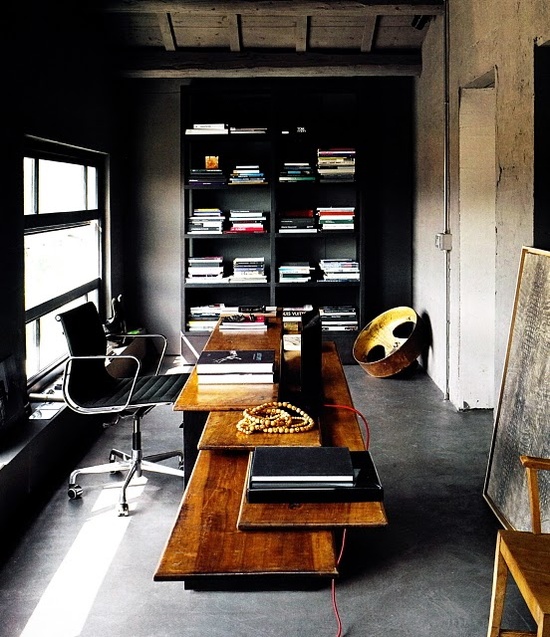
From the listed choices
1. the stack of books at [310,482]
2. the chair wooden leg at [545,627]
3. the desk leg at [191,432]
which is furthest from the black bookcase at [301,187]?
the chair wooden leg at [545,627]

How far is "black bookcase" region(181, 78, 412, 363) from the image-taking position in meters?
7.97

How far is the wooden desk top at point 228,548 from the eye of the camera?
7.05ft

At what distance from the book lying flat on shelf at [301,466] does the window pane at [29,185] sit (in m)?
A: 3.36

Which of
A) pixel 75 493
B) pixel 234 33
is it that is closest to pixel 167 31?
pixel 234 33

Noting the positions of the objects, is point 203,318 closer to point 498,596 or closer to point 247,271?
point 247,271

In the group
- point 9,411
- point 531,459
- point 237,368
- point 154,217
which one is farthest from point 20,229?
point 154,217

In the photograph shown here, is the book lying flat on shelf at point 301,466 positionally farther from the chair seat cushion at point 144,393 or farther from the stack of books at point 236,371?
the chair seat cushion at point 144,393

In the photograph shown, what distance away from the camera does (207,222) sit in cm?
807

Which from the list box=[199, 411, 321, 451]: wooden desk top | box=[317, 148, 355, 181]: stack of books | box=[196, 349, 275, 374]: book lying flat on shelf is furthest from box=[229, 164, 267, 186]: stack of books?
box=[199, 411, 321, 451]: wooden desk top

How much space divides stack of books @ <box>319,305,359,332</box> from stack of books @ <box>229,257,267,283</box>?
697 millimetres

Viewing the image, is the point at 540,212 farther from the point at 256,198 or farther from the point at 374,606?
the point at 256,198

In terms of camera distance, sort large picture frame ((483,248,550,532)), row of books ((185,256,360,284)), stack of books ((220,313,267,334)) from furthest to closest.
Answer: row of books ((185,256,360,284))
stack of books ((220,313,267,334))
large picture frame ((483,248,550,532))

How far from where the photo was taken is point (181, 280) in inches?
319

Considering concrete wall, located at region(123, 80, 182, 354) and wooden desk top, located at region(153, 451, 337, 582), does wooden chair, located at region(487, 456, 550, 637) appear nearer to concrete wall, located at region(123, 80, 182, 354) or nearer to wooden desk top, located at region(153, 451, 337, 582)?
wooden desk top, located at region(153, 451, 337, 582)
